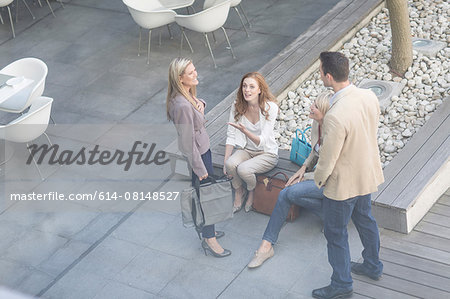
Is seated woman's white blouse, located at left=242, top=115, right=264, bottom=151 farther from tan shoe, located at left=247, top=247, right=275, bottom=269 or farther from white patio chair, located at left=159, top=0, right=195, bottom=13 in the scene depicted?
white patio chair, located at left=159, top=0, right=195, bottom=13

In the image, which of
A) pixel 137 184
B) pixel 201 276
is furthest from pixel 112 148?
pixel 201 276

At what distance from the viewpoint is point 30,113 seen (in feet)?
23.6

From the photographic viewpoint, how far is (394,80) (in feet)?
26.1

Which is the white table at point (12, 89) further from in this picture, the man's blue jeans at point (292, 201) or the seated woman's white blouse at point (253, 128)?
the man's blue jeans at point (292, 201)

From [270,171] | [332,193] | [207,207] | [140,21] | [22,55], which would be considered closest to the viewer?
[332,193]

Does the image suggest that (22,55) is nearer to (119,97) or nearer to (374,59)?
(119,97)

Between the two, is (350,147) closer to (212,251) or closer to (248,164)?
(248,164)

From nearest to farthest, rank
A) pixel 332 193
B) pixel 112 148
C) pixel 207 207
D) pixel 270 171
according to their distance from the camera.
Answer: pixel 332 193, pixel 207 207, pixel 270 171, pixel 112 148

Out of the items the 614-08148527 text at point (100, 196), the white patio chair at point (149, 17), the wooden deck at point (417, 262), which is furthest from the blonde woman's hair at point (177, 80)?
the white patio chair at point (149, 17)

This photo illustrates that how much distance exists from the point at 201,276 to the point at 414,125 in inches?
110

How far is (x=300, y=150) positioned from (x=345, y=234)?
1.29 metres

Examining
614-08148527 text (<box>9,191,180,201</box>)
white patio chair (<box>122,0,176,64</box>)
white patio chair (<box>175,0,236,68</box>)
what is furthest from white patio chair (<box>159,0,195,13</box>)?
614-08148527 text (<box>9,191,180,201</box>)

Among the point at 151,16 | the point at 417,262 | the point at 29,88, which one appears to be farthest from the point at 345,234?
the point at 151,16

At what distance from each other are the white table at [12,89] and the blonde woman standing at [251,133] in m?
2.71
